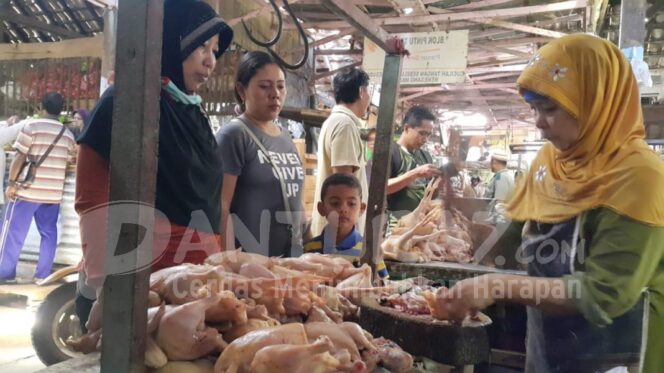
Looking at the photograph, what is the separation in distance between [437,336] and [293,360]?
0.63m

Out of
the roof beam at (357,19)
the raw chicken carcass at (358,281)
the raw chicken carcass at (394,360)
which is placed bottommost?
the raw chicken carcass at (394,360)

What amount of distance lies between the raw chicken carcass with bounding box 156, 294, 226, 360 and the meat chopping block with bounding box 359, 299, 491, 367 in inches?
27.0

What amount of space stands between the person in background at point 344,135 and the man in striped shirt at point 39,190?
15.2ft

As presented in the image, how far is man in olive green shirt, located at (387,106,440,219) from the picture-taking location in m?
4.82

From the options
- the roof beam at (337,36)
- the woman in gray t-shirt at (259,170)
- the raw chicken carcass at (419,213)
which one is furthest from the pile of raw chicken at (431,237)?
the roof beam at (337,36)

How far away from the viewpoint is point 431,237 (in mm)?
3986

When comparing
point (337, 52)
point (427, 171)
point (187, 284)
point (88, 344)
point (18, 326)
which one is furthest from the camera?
point (337, 52)

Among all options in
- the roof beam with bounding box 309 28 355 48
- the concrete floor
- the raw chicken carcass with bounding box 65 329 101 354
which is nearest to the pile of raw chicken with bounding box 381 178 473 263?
the raw chicken carcass with bounding box 65 329 101 354

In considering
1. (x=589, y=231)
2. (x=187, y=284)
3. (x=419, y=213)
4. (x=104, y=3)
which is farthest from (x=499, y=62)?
(x=187, y=284)

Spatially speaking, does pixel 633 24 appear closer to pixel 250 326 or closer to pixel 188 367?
pixel 250 326

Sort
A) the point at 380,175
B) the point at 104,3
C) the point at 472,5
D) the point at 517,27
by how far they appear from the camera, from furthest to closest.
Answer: the point at 517,27 → the point at 472,5 → the point at 104,3 → the point at 380,175

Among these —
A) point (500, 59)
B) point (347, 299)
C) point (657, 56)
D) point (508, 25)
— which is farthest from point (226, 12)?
point (657, 56)

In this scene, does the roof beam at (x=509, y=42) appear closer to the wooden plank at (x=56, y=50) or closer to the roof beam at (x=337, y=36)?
the roof beam at (x=337, y=36)

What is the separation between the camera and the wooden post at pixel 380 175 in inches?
103
